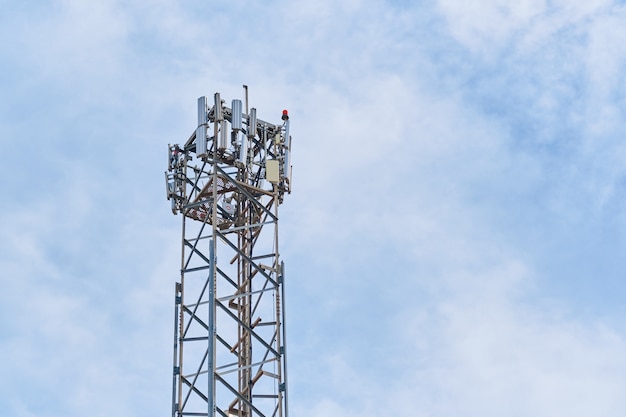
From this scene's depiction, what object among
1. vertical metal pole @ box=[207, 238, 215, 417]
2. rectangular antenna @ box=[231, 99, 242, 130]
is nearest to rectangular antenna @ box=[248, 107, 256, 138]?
rectangular antenna @ box=[231, 99, 242, 130]

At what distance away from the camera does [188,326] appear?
51.2 m

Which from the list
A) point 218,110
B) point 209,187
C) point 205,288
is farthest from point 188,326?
point 218,110

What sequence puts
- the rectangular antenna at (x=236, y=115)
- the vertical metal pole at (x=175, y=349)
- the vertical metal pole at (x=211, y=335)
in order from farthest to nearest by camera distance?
the rectangular antenna at (x=236, y=115) → the vertical metal pole at (x=175, y=349) → the vertical metal pole at (x=211, y=335)

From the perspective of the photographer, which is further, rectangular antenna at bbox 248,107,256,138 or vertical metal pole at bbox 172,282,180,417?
rectangular antenna at bbox 248,107,256,138

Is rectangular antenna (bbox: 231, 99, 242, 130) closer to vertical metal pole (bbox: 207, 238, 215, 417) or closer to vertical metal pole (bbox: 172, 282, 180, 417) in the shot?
vertical metal pole (bbox: 207, 238, 215, 417)

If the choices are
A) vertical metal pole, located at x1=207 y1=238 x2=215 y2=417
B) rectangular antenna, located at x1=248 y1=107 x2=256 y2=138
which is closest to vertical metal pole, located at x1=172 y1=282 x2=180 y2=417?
vertical metal pole, located at x1=207 y1=238 x2=215 y2=417

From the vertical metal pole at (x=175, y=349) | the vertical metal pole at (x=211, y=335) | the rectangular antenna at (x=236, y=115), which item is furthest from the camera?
the rectangular antenna at (x=236, y=115)

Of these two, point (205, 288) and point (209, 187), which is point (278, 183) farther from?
point (205, 288)

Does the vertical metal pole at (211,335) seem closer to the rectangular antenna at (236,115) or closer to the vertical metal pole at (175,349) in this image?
the vertical metal pole at (175,349)

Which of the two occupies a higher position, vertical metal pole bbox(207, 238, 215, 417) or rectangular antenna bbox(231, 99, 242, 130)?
rectangular antenna bbox(231, 99, 242, 130)

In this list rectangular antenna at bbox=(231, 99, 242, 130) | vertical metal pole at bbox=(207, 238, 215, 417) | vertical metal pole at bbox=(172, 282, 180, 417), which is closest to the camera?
vertical metal pole at bbox=(207, 238, 215, 417)

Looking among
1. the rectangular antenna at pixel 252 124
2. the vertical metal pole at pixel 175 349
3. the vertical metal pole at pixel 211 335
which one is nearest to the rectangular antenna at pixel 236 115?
the rectangular antenna at pixel 252 124

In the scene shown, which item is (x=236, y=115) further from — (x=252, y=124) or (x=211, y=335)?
(x=211, y=335)

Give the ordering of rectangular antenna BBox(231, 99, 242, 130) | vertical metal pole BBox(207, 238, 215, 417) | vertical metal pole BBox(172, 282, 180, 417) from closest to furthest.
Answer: vertical metal pole BBox(207, 238, 215, 417) < vertical metal pole BBox(172, 282, 180, 417) < rectangular antenna BBox(231, 99, 242, 130)
